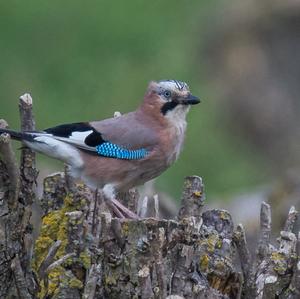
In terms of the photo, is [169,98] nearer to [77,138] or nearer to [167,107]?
[167,107]

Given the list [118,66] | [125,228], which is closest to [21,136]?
[125,228]

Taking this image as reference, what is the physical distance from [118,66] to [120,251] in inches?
313

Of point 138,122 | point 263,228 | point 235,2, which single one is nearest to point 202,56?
point 235,2

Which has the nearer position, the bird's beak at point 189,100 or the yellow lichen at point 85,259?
the yellow lichen at point 85,259

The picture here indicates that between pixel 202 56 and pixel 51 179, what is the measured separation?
297 inches

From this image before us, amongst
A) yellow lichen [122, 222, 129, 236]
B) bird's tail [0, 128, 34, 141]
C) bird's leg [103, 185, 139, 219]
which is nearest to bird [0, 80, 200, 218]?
bird's leg [103, 185, 139, 219]

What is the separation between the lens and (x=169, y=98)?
683 centimetres

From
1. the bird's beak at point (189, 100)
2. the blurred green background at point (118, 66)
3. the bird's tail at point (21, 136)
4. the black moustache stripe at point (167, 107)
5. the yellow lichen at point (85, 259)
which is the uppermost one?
the blurred green background at point (118, 66)

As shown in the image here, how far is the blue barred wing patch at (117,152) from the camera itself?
21.7 feet

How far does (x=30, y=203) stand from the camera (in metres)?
5.25

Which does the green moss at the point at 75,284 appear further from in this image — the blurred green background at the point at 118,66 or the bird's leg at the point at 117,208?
the blurred green background at the point at 118,66

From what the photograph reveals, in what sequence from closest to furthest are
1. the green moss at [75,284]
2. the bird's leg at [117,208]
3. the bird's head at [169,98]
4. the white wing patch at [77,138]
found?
1. the green moss at [75,284]
2. the bird's leg at [117,208]
3. the white wing patch at [77,138]
4. the bird's head at [169,98]

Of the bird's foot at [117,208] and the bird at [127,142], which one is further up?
the bird at [127,142]

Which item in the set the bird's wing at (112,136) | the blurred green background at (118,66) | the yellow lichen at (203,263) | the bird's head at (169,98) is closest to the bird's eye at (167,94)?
the bird's head at (169,98)
